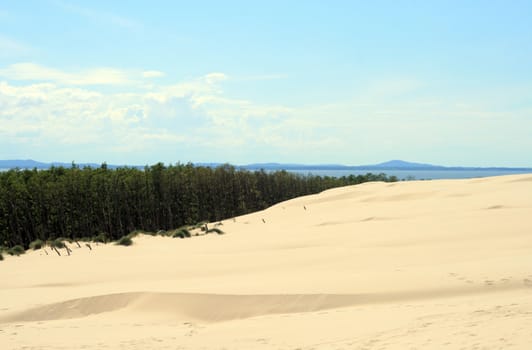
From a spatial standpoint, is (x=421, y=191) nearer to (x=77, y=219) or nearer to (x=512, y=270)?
(x=512, y=270)

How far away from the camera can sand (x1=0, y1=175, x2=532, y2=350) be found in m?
5.16

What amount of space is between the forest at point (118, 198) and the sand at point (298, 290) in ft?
41.3

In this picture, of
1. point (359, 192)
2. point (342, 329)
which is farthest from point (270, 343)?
point (359, 192)

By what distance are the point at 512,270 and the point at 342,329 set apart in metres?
2.96

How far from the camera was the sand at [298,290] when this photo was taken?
516 cm

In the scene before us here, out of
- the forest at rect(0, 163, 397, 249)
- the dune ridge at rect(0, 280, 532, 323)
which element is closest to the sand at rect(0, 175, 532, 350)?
the dune ridge at rect(0, 280, 532, 323)

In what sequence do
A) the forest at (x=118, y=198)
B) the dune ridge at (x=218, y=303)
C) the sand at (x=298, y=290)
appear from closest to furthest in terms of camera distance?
1. the sand at (x=298, y=290)
2. the dune ridge at (x=218, y=303)
3. the forest at (x=118, y=198)

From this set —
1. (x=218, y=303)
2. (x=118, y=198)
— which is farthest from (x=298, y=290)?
(x=118, y=198)

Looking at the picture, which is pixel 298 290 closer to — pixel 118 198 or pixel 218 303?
pixel 218 303

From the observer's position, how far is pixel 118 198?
1038 inches

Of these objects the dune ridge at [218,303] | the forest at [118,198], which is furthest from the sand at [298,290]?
the forest at [118,198]

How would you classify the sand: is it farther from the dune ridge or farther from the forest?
the forest

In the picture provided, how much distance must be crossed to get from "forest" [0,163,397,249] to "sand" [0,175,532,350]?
496 inches

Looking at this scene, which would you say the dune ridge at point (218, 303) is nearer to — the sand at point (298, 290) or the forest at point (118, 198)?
the sand at point (298, 290)
